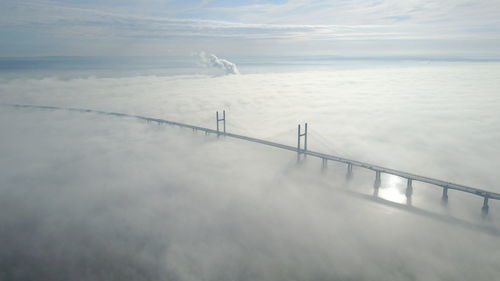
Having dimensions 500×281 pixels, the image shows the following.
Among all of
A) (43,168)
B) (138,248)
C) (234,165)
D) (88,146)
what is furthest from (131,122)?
(138,248)

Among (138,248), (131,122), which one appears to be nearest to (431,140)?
(138,248)

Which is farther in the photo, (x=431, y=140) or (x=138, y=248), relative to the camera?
(x=431, y=140)

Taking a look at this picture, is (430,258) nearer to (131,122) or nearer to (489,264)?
(489,264)

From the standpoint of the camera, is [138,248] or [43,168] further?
[43,168]

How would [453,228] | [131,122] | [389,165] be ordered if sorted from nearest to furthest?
1. [453,228]
2. [389,165]
3. [131,122]

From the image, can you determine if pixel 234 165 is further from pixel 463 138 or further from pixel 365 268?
pixel 463 138

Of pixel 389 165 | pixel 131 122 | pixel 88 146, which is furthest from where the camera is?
pixel 131 122

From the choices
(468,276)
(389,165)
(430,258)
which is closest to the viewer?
(468,276)

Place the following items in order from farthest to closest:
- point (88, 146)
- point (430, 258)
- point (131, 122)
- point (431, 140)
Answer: point (131, 122) < point (431, 140) < point (88, 146) < point (430, 258)
